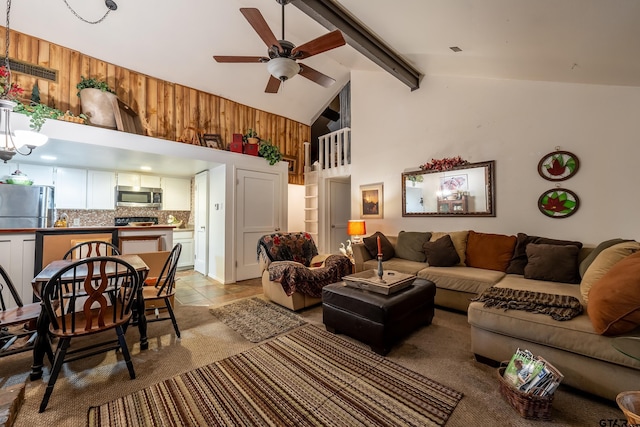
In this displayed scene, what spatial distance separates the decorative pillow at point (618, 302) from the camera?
1393 mm

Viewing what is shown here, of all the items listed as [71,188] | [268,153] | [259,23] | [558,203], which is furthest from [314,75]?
[71,188]

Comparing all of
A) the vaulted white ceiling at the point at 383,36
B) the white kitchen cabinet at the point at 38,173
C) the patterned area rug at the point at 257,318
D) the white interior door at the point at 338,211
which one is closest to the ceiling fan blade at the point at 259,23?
the vaulted white ceiling at the point at 383,36

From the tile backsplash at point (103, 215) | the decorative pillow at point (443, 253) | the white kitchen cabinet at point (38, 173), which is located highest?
the white kitchen cabinet at point (38, 173)

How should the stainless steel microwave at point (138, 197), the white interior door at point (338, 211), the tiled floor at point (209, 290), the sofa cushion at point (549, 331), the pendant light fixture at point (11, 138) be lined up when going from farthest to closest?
the white interior door at point (338, 211) → the stainless steel microwave at point (138, 197) → the tiled floor at point (209, 290) → the pendant light fixture at point (11, 138) → the sofa cushion at point (549, 331)

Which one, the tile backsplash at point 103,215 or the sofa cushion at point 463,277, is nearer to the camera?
the sofa cushion at point 463,277

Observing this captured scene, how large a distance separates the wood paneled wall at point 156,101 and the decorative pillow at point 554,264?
4.72 metres

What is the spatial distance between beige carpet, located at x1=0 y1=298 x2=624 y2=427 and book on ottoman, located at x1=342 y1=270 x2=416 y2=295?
52 cm

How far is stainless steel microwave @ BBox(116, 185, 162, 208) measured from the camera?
15.7 feet

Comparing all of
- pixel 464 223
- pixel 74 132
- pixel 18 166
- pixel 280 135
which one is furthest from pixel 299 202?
pixel 18 166

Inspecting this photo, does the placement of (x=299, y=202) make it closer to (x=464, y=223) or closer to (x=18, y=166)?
(x=464, y=223)

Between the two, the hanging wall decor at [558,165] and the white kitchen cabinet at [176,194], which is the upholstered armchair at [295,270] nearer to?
the hanging wall decor at [558,165]

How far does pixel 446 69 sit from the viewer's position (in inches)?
149

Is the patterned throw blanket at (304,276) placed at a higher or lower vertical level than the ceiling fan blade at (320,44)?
lower

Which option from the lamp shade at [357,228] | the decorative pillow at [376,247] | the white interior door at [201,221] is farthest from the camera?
the white interior door at [201,221]
